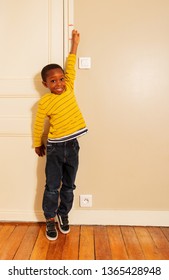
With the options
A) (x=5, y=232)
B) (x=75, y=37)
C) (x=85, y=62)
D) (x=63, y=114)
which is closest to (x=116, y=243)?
(x=5, y=232)

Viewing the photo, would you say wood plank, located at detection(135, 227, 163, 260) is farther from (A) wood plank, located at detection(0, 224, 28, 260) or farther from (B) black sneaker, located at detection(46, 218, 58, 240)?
(A) wood plank, located at detection(0, 224, 28, 260)

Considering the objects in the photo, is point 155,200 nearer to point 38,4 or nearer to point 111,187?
point 111,187

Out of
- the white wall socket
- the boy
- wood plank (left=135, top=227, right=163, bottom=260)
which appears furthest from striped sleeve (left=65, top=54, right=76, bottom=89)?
wood plank (left=135, top=227, right=163, bottom=260)

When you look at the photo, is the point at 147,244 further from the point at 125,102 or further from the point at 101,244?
the point at 125,102

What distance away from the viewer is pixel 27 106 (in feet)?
6.99

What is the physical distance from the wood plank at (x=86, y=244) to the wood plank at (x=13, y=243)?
1.42 ft

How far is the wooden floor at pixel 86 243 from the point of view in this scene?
1746mm

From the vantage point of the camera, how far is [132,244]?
6.24 ft

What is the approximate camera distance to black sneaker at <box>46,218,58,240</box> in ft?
6.49

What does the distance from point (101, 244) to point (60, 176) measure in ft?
1.82

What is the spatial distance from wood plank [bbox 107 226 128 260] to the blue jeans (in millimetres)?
368

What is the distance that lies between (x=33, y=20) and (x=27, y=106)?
0.64 m

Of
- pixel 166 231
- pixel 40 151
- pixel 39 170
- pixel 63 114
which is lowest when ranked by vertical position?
pixel 166 231

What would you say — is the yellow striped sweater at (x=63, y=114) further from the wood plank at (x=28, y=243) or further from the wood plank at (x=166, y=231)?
the wood plank at (x=166, y=231)
